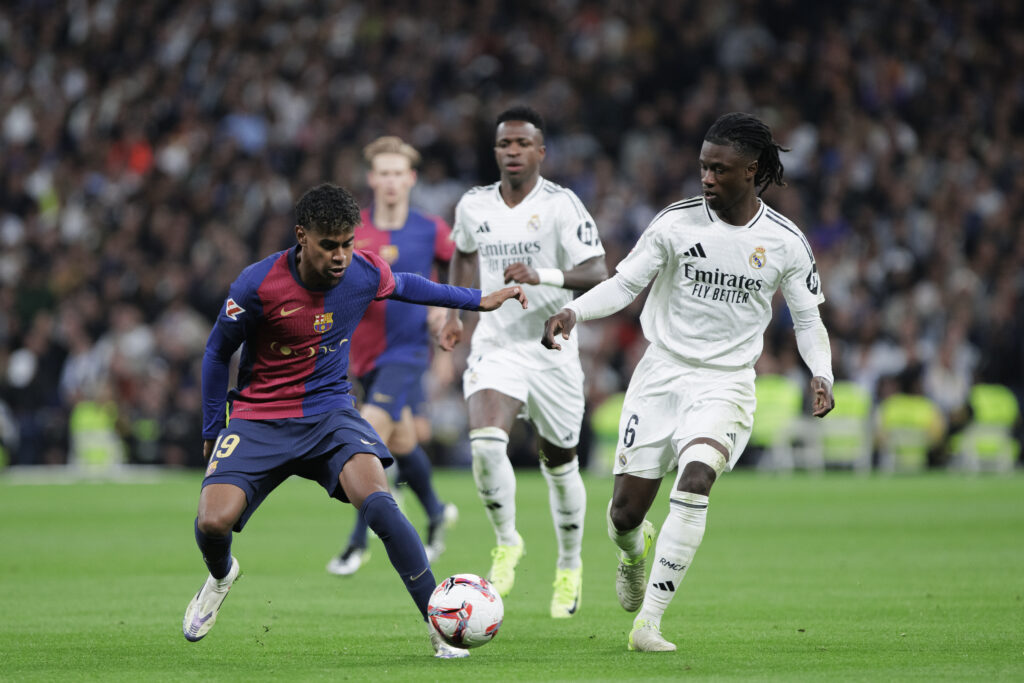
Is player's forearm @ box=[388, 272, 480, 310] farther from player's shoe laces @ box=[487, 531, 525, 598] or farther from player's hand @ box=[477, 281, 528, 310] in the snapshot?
player's shoe laces @ box=[487, 531, 525, 598]

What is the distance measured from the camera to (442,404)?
2278 centimetres

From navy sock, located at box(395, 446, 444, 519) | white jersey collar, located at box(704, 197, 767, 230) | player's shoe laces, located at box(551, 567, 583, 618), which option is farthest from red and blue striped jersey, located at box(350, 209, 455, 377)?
white jersey collar, located at box(704, 197, 767, 230)

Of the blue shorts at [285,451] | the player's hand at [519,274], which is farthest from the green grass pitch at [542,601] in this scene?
the player's hand at [519,274]

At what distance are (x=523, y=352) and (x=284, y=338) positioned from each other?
2.42m

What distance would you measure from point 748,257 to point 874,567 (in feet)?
14.4

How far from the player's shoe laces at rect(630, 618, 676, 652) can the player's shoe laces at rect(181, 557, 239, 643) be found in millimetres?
2032

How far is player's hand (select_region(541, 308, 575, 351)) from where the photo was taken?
7.07 m

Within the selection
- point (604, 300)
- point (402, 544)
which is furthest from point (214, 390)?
point (604, 300)

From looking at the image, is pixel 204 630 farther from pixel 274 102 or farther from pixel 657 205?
pixel 274 102

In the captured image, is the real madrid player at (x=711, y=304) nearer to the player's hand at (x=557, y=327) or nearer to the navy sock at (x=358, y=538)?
the player's hand at (x=557, y=327)

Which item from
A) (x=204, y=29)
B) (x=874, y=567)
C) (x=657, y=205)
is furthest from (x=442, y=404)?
(x=874, y=567)

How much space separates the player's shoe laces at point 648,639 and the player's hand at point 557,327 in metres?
1.37

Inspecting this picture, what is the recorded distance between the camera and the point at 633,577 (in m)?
7.94

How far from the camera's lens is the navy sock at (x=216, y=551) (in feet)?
22.8
